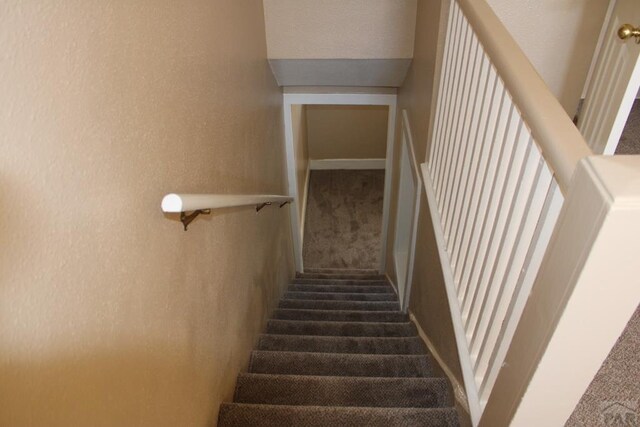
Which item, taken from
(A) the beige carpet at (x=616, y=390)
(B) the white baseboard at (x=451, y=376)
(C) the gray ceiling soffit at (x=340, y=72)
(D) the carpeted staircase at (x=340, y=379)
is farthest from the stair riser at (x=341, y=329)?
(C) the gray ceiling soffit at (x=340, y=72)

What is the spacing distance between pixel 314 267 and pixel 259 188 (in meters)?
2.82

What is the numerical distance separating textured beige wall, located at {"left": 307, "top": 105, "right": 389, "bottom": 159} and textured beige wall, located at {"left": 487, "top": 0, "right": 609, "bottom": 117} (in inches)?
148

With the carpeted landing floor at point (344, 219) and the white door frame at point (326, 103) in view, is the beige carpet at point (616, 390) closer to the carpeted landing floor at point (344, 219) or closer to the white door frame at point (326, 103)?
the white door frame at point (326, 103)

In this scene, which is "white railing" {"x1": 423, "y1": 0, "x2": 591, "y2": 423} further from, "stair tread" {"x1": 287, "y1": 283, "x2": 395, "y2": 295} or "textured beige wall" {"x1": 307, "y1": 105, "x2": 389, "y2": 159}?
"textured beige wall" {"x1": 307, "y1": 105, "x2": 389, "y2": 159}

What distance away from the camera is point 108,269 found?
0.87 metres

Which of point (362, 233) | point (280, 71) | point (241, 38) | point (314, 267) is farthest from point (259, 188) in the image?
point (362, 233)

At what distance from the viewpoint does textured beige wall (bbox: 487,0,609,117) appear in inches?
89.4

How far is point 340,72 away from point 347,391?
2.34 metres

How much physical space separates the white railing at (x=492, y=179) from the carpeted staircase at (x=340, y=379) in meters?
0.45

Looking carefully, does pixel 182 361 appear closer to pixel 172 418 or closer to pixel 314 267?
pixel 172 418

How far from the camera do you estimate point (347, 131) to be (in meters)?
6.50

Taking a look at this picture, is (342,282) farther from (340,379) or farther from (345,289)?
(340,379)

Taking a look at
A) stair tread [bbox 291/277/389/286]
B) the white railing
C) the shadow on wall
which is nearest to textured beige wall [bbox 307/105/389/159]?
stair tread [bbox 291/277/389/286]

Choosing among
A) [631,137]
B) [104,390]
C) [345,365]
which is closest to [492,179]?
[104,390]
